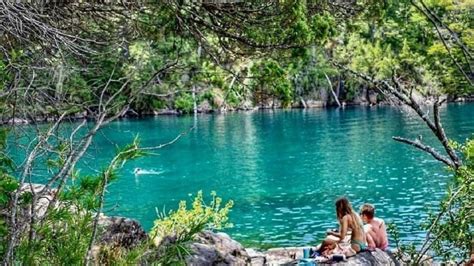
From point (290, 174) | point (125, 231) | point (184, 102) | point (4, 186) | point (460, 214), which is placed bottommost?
point (290, 174)

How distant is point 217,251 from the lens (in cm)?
925

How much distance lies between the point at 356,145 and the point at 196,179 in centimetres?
1416

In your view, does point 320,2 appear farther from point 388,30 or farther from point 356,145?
point 388,30

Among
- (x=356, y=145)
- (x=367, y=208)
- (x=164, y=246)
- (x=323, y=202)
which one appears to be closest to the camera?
(x=164, y=246)

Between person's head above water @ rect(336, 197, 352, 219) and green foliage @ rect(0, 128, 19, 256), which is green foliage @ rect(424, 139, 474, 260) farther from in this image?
person's head above water @ rect(336, 197, 352, 219)

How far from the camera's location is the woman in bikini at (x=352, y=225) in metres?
9.72

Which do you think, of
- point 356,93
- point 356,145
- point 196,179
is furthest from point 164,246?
point 356,93

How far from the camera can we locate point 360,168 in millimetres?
31906

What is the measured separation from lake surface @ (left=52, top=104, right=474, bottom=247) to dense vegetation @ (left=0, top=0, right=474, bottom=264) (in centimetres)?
255

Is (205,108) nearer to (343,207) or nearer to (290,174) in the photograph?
(290,174)

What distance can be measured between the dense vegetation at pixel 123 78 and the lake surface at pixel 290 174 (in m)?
2.55

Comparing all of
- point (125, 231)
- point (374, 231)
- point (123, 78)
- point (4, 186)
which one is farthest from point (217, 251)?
point (4, 186)

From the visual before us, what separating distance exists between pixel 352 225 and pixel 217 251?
87.2 inches

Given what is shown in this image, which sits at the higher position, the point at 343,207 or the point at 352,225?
the point at 343,207
